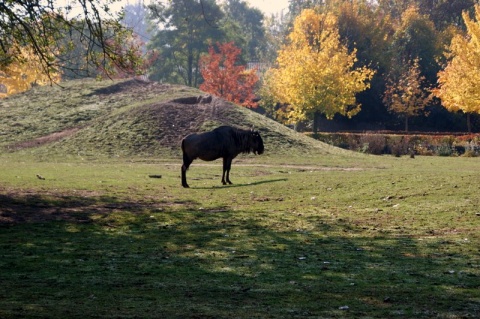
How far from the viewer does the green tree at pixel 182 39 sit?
311 ft

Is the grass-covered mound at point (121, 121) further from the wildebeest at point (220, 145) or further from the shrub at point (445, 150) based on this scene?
the wildebeest at point (220, 145)

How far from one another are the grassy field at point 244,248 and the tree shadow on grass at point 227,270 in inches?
1.0

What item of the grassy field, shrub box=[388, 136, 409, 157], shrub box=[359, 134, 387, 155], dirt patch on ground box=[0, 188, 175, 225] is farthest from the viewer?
shrub box=[359, 134, 387, 155]

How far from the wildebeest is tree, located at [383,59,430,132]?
44134 millimetres

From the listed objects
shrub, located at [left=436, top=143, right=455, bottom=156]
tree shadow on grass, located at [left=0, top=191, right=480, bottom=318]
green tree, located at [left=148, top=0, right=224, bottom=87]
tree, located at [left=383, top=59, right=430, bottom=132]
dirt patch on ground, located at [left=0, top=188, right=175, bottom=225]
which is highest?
green tree, located at [left=148, top=0, right=224, bottom=87]

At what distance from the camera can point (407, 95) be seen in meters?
72.9

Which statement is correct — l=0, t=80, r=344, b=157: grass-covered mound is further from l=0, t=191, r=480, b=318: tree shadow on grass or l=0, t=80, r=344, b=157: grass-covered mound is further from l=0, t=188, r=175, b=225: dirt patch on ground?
l=0, t=191, r=480, b=318: tree shadow on grass

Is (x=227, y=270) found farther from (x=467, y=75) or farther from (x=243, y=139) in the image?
(x=467, y=75)

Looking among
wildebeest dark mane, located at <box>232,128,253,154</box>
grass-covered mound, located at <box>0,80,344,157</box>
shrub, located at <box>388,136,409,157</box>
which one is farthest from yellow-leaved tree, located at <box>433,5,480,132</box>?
wildebeest dark mane, located at <box>232,128,253,154</box>

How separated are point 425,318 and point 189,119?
43767 millimetres

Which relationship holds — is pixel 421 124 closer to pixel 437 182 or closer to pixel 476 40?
pixel 476 40

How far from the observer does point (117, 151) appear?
4556cm

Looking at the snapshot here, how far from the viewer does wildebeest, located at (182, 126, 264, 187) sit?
1113 inches

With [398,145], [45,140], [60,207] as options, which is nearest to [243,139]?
[60,207]
